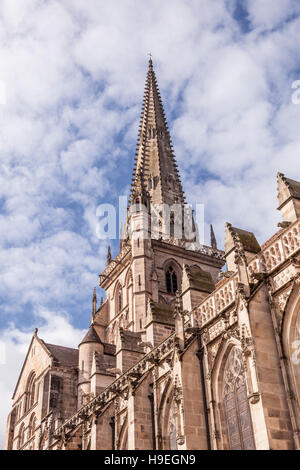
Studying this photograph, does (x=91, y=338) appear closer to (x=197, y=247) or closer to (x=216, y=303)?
(x=197, y=247)

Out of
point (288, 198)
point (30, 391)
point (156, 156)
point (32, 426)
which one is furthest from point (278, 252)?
point (156, 156)

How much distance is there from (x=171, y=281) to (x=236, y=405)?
77.0ft

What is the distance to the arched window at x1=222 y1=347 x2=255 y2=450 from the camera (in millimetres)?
13961

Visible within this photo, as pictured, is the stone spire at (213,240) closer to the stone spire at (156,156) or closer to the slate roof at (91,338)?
the stone spire at (156,156)

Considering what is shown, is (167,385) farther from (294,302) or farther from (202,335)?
(294,302)

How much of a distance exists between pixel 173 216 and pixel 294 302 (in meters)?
31.0

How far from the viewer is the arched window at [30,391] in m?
37.0

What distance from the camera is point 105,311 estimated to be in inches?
1619

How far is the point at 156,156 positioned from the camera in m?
49.1

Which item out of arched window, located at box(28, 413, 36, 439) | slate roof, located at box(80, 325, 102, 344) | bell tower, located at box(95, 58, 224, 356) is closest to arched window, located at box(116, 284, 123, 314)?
bell tower, located at box(95, 58, 224, 356)

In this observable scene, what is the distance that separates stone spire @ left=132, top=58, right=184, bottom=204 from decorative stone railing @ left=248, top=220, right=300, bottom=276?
1189 inches

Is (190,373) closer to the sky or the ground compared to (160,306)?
closer to the ground
